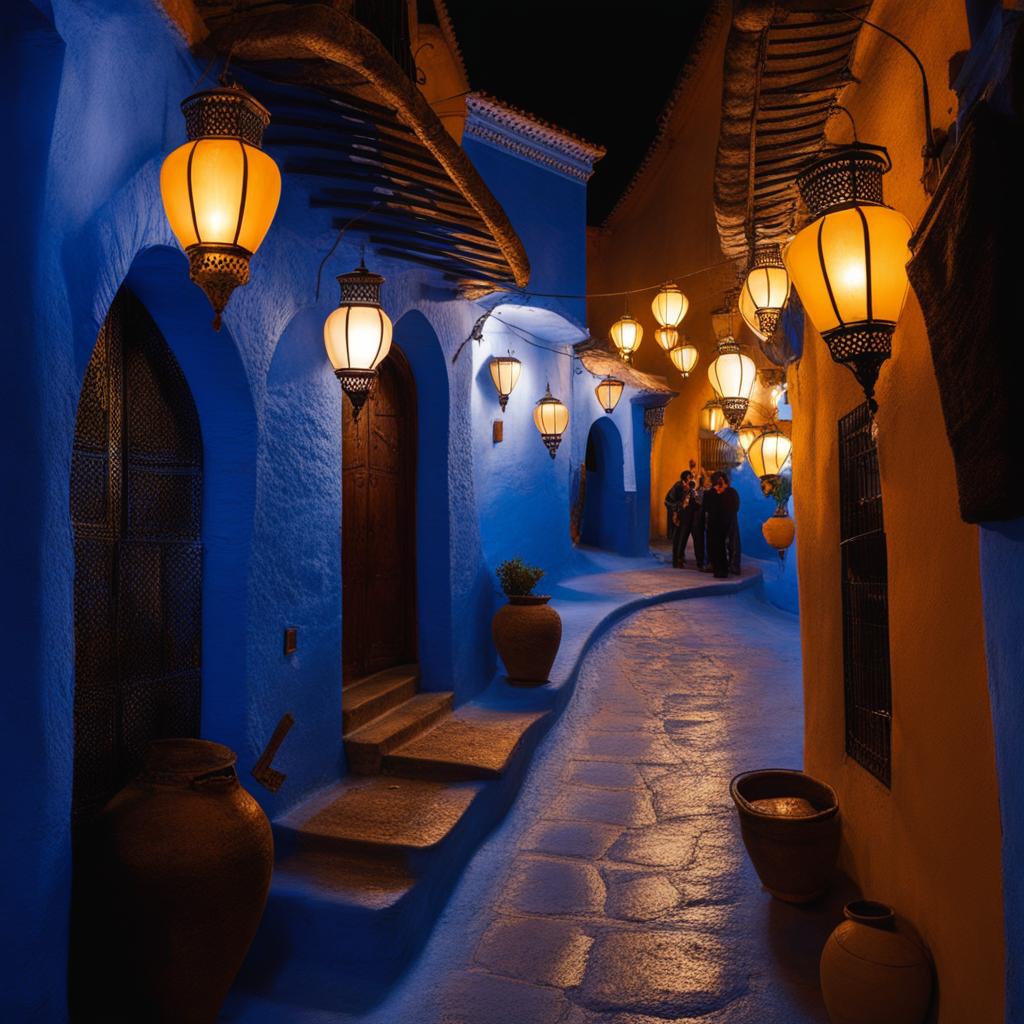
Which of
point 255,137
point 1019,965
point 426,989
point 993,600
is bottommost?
point 426,989

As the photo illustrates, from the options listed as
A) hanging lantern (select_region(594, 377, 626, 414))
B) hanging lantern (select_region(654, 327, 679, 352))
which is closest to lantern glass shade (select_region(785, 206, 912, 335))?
hanging lantern (select_region(654, 327, 679, 352))

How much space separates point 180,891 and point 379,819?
1.92 m

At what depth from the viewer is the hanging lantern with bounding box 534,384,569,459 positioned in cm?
1212

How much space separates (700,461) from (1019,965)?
20.5m

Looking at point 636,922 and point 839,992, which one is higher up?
point 839,992

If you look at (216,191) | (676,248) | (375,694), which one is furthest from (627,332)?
(216,191)

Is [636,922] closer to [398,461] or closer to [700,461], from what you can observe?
[398,461]

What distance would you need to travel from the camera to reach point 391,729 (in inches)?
267

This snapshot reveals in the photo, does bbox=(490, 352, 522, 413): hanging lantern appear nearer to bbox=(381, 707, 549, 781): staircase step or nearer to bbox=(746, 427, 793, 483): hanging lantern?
bbox=(746, 427, 793, 483): hanging lantern

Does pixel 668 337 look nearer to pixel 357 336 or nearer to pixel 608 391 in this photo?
pixel 608 391

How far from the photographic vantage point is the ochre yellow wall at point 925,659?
310cm

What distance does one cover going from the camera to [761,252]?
6.27 meters

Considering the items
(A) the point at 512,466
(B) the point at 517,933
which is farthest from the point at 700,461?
(B) the point at 517,933

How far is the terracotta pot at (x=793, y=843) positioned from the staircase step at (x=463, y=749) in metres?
1.99
